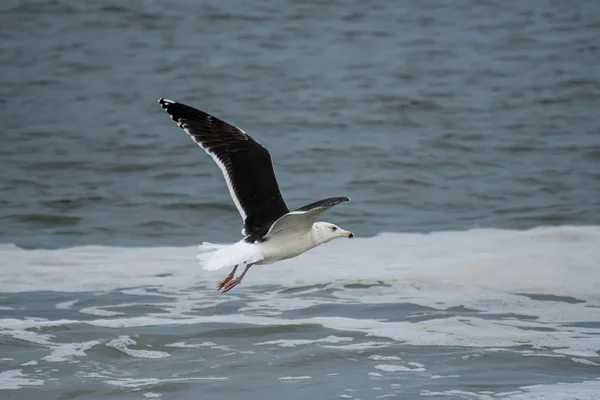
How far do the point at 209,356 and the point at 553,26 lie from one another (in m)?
15.1

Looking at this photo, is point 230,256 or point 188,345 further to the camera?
point 188,345

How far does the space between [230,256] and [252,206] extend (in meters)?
0.74

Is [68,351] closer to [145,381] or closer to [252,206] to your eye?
[145,381]

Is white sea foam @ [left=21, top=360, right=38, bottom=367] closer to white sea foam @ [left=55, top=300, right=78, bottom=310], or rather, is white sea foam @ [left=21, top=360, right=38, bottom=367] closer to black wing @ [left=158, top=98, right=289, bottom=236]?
white sea foam @ [left=55, top=300, right=78, bottom=310]

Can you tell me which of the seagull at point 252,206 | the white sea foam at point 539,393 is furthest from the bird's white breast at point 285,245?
the white sea foam at point 539,393

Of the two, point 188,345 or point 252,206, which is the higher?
point 252,206

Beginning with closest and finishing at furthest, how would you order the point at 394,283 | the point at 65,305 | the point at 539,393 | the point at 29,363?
the point at 539,393 < the point at 29,363 < the point at 65,305 < the point at 394,283

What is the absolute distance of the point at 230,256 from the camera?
7227mm

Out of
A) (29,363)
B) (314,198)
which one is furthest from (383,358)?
(314,198)

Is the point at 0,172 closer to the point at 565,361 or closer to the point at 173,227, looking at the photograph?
the point at 173,227

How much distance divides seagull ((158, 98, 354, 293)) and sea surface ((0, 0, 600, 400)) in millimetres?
763

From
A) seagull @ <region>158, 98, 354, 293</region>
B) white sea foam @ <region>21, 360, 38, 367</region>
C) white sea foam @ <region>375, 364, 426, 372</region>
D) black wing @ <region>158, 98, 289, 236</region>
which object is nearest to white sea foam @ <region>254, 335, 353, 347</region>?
seagull @ <region>158, 98, 354, 293</region>

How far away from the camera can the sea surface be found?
25.4 feet

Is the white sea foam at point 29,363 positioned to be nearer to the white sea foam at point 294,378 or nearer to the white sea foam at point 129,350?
the white sea foam at point 129,350
